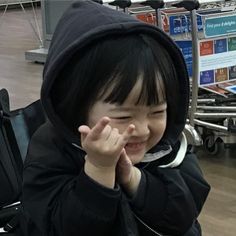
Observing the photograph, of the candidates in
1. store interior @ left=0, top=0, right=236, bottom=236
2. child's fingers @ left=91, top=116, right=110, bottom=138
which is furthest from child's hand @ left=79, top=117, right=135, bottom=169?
store interior @ left=0, top=0, right=236, bottom=236

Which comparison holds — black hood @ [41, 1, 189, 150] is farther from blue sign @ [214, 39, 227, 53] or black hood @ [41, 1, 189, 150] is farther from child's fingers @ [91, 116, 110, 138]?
blue sign @ [214, 39, 227, 53]

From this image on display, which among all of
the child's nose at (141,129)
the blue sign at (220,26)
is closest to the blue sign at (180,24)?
the blue sign at (220,26)

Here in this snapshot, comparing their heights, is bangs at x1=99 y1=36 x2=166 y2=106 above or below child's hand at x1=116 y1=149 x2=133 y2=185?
above

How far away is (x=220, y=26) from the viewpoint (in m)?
3.13

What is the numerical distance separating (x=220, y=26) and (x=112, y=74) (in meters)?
2.30

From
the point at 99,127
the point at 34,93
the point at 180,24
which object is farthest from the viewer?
the point at 34,93

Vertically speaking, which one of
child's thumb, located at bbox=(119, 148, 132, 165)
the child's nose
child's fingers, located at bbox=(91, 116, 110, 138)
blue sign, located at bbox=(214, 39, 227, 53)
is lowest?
blue sign, located at bbox=(214, 39, 227, 53)

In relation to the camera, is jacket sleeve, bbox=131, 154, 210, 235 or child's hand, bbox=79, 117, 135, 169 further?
jacket sleeve, bbox=131, 154, 210, 235

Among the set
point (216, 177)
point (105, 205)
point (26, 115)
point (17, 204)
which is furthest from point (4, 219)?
point (216, 177)

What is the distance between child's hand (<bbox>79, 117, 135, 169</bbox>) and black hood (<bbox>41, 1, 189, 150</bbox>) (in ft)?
0.38

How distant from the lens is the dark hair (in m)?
0.93

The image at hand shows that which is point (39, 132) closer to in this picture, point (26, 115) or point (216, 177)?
point (26, 115)

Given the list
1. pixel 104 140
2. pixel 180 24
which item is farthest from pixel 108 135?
pixel 180 24

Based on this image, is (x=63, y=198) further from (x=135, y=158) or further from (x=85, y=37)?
(x=85, y=37)
